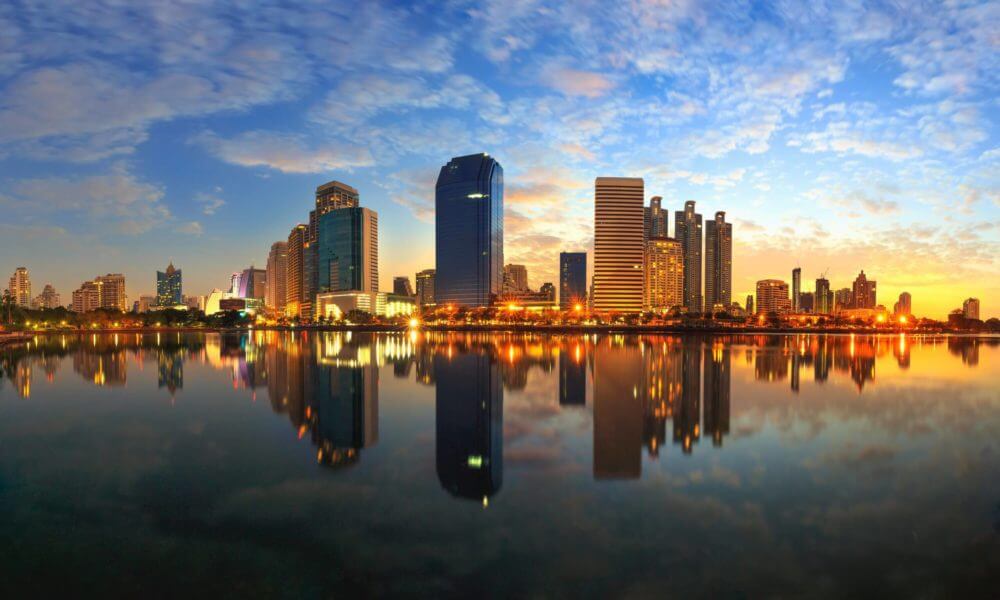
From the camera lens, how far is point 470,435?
794 inches

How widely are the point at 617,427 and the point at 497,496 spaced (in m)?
9.15

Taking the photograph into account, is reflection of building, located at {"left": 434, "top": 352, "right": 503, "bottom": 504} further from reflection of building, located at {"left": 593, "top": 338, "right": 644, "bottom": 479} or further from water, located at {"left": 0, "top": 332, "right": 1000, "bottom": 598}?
reflection of building, located at {"left": 593, "top": 338, "right": 644, "bottom": 479}

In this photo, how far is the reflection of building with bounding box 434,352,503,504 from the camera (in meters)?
14.6

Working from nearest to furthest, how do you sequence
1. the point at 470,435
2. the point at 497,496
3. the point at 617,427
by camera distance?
the point at 497,496
the point at 470,435
the point at 617,427

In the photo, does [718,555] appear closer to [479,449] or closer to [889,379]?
[479,449]

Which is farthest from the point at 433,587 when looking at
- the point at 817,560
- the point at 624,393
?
the point at 624,393

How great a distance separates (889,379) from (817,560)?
38.8 meters

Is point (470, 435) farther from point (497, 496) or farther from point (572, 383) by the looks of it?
point (572, 383)

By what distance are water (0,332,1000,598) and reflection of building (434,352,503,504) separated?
0.13 metres

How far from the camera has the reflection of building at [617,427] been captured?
52.7 feet

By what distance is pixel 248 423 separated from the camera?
72.3 feet

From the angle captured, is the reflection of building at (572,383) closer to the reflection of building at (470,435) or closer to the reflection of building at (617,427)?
the reflection of building at (617,427)

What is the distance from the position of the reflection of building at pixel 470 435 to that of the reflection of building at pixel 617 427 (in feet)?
10.6

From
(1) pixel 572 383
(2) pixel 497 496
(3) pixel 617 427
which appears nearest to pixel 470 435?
(3) pixel 617 427
